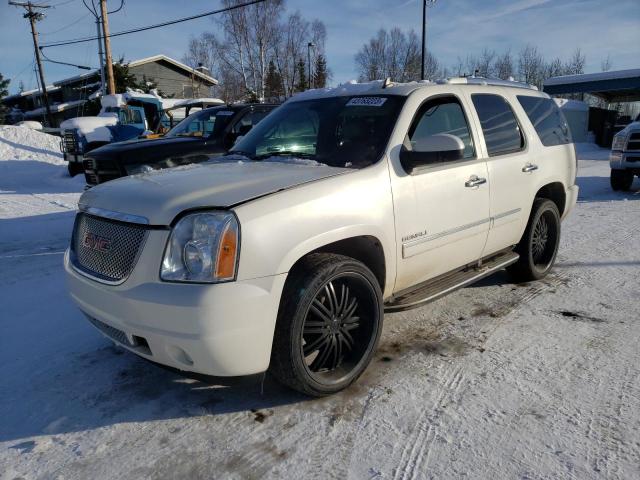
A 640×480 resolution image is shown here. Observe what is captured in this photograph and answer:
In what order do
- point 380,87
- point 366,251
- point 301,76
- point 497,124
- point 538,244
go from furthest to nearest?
1. point 301,76
2. point 538,244
3. point 497,124
4. point 380,87
5. point 366,251

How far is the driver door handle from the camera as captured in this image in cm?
366

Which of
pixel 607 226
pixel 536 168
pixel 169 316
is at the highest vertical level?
pixel 536 168

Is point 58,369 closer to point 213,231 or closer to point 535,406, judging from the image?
point 213,231

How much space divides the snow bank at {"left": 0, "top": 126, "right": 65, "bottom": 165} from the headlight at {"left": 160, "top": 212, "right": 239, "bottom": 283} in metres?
18.0

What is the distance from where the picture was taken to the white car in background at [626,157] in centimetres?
1014

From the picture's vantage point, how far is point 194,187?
271cm

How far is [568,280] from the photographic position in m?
4.83

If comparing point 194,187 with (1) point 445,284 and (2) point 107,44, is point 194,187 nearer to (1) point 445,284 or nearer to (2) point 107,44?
(1) point 445,284

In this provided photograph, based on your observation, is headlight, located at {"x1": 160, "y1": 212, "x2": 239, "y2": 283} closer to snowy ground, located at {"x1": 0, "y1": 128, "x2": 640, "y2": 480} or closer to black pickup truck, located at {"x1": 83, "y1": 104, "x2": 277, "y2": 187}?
snowy ground, located at {"x1": 0, "y1": 128, "x2": 640, "y2": 480}

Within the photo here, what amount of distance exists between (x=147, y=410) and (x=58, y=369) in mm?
868

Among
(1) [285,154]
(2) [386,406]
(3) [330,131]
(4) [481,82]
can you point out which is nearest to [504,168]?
(4) [481,82]

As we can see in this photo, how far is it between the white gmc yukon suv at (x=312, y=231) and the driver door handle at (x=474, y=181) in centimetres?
1

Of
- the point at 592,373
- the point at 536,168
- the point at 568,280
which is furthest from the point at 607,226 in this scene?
the point at 592,373

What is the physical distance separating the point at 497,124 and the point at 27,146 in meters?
20.9
